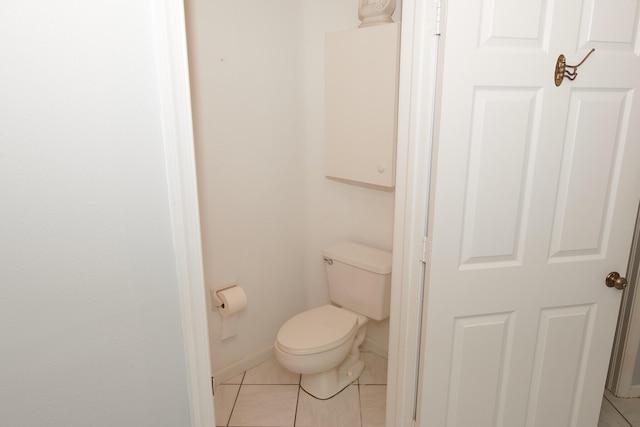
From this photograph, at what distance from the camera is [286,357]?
6.97 ft

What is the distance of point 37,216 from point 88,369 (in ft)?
1.29

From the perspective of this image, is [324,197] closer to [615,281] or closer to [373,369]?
[373,369]

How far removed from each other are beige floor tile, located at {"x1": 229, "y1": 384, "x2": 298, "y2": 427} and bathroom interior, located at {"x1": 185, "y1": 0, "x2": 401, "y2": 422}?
0.21 m

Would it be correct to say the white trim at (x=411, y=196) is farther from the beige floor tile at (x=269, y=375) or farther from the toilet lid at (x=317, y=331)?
the beige floor tile at (x=269, y=375)

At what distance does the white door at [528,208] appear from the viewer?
1304 mm

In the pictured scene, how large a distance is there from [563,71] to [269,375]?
6.79ft

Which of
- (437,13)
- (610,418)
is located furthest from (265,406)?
(437,13)

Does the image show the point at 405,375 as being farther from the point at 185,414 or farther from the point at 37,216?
the point at 37,216

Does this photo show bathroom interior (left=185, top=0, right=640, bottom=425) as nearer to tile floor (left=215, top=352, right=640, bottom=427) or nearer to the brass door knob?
tile floor (left=215, top=352, right=640, bottom=427)

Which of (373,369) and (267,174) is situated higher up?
(267,174)

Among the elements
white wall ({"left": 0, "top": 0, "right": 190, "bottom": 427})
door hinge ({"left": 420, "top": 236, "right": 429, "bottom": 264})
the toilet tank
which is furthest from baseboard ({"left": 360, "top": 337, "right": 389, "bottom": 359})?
white wall ({"left": 0, "top": 0, "right": 190, "bottom": 427})

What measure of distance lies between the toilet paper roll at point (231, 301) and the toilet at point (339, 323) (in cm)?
25

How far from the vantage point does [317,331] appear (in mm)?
2207

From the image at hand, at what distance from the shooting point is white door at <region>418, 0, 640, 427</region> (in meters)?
1.30
